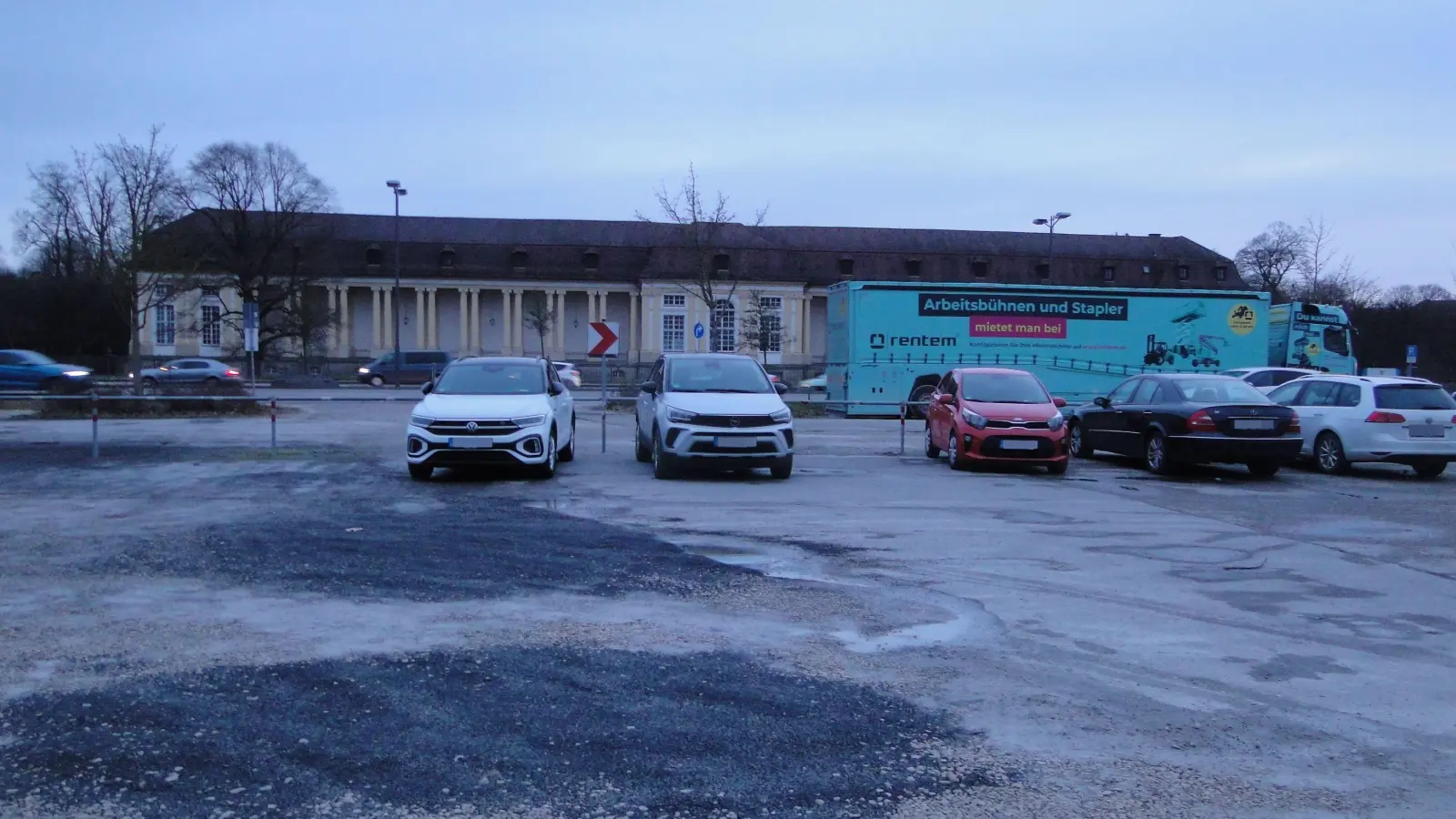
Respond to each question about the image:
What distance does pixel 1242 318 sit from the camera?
30.4 metres

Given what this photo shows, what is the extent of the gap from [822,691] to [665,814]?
1.64 m

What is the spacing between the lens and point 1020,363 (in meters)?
29.9

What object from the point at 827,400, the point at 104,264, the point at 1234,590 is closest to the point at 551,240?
the point at 104,264

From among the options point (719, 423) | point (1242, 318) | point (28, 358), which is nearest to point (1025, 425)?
point (719, 423)

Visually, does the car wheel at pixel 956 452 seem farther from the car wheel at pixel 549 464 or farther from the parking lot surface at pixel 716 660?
the car wheel at pixel 549 464

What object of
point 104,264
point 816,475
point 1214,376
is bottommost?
point 816,475

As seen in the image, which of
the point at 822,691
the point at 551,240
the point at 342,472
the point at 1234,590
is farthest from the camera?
the point at 551,240

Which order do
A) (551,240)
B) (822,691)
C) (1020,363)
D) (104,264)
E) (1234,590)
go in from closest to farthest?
(822,691) < (1234,590) < (1020,363) < (104,264) < (551,240)

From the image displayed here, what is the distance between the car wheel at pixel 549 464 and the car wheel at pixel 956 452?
5986 millimetres

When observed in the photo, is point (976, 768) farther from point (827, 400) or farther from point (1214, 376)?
point (827, 400)

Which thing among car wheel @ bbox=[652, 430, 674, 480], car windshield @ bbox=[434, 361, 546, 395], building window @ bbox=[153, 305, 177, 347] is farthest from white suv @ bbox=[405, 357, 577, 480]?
building window @ bbox=[153, 305, 177, 347]

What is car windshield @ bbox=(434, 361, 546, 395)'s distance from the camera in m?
15.4

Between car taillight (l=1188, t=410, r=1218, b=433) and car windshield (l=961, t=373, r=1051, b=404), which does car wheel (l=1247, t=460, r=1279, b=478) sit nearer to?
car taillight (l=1188, t=410, r=1218, b=433)

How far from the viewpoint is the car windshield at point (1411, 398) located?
53.6 ft
